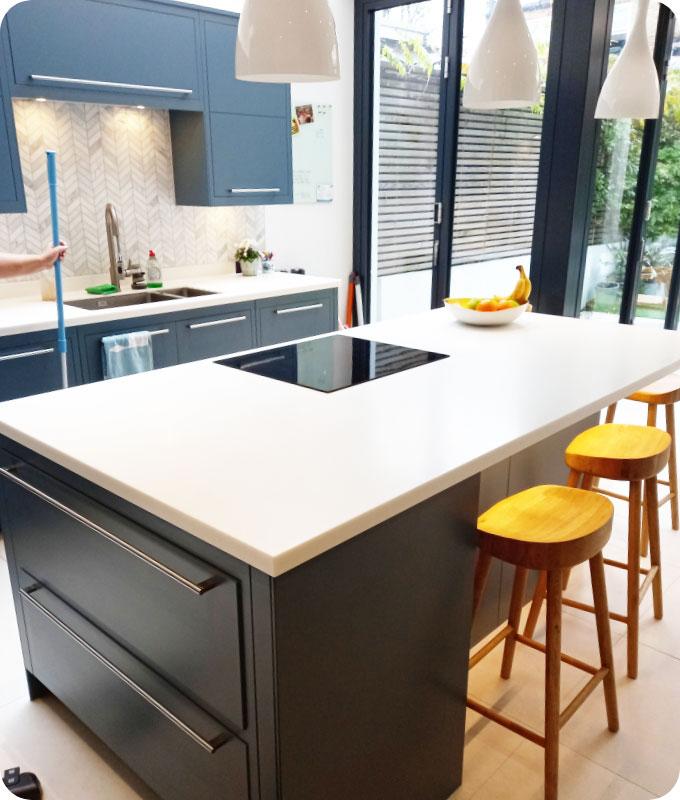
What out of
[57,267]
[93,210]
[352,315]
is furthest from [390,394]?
[352,315]

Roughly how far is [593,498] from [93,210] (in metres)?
3.03

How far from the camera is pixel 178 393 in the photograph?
192cm

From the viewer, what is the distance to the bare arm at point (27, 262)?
2812 mm

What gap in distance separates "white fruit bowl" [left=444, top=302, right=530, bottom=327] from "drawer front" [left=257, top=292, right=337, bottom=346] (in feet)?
4.53

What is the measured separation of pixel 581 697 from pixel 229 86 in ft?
11.1

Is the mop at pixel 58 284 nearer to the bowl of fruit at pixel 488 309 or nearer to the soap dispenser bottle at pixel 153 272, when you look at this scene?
the soap dispenser bottle at pixel 153 272

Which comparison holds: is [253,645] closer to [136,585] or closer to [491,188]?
[136,585]

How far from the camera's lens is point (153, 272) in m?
3.97

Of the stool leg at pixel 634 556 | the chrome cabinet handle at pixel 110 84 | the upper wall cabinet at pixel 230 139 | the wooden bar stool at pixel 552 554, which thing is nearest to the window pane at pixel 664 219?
the upper wall cabinet at pixel 230 139

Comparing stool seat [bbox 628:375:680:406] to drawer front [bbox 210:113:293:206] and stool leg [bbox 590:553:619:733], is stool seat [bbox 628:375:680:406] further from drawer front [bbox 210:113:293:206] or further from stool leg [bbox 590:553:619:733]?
drawer front [bbox 210:113:293:206]

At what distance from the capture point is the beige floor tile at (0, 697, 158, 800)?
5.88ft

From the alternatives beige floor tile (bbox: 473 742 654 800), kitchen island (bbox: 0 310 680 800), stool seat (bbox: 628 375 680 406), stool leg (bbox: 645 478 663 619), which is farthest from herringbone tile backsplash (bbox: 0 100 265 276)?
beige floor tile (bbox: 473 742 654 800)

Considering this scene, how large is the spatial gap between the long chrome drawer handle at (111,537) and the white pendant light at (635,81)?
7.90 feet

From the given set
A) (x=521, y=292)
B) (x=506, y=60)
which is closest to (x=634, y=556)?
(x=521, y=292)
